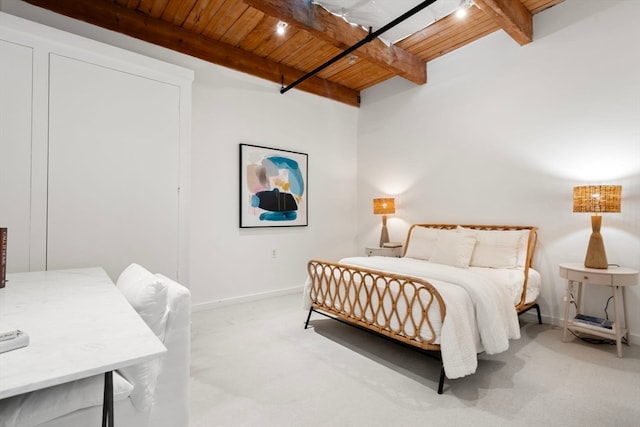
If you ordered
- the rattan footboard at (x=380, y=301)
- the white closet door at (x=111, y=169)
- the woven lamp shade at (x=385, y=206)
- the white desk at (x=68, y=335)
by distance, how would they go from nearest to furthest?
the white desk at (x=68, y=335) → the rattan footboard at (x=380, y=301) → the white closet door at (x=111, y=169) → the woven lamp shade at (x=385, y=206)

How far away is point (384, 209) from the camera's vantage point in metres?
4.46

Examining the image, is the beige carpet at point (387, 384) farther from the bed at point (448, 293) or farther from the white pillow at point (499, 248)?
the white pillow at point (499, 248)

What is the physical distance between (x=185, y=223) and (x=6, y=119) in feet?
4.61

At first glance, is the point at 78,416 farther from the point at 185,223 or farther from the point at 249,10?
the point at 249,10

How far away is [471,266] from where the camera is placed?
3.29 m

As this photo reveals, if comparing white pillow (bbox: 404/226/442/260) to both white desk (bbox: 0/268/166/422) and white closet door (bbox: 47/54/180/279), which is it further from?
white desk (bbox: 0/268/166/422)

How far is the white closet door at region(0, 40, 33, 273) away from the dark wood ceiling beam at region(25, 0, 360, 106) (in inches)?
34.4

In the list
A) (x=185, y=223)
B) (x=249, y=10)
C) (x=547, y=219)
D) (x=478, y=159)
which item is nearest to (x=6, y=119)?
(x=185, y=223)

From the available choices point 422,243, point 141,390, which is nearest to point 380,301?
point 422,243

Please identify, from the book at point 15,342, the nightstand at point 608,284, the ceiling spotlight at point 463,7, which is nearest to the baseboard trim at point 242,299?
the book at point 15,342

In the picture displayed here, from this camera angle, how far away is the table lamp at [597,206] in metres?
2.58

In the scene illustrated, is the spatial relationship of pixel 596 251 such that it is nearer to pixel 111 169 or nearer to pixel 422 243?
pixel 422 243

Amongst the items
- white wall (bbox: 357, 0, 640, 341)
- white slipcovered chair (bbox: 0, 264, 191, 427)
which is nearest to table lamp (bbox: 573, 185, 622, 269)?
white wall (bbox: 357, 0, 640, 341)

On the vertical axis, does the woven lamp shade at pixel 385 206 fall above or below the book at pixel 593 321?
above
